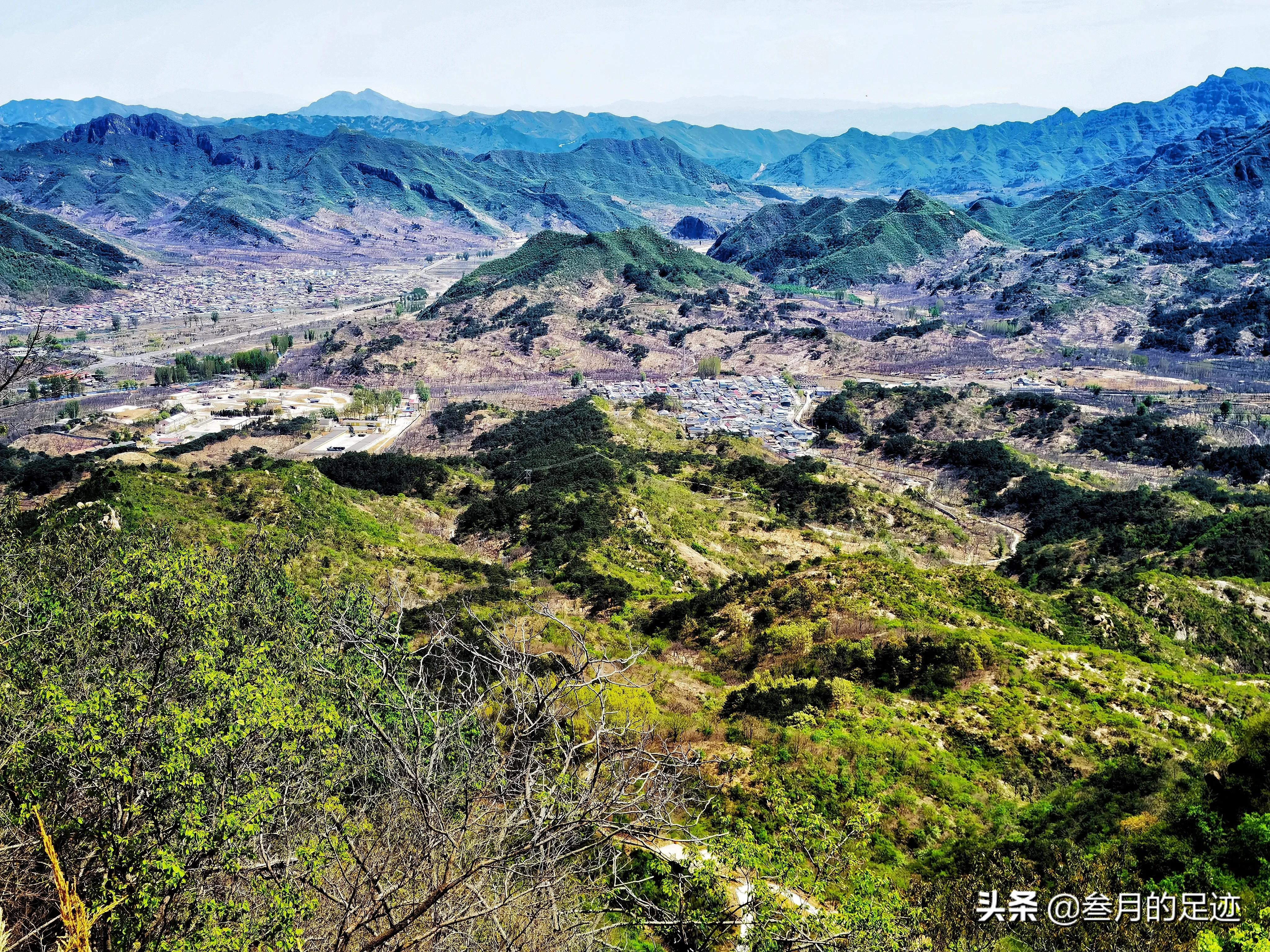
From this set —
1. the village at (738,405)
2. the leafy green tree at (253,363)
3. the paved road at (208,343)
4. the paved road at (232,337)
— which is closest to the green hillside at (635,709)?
the village at (738,405)

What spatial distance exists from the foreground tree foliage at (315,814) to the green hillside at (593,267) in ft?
539

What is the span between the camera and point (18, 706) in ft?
35.4

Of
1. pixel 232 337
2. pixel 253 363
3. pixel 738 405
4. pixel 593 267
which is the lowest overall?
pixel 738 405

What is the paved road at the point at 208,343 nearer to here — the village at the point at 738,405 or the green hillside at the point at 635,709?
the village at the point at 738,405

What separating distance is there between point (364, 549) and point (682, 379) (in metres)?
96.1

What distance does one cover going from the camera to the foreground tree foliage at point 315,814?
8.57 metres

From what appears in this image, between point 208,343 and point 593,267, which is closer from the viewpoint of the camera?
point 208,343

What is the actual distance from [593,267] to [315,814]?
180 metres

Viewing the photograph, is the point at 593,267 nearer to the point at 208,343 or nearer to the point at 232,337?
the point at 232,337

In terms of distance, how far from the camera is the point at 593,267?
181000mm

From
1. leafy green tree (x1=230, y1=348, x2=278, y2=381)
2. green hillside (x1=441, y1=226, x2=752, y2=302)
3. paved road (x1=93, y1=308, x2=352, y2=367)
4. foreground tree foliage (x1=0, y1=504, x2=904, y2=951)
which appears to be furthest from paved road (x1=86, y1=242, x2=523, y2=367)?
foreground tree foliage (x1=0, y1=504, x2=904, y2=951)

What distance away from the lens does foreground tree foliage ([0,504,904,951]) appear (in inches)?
337

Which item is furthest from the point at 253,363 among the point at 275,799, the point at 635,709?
the point at 275,799

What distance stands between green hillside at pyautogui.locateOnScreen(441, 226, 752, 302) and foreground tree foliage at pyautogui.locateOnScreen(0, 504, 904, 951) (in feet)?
539
